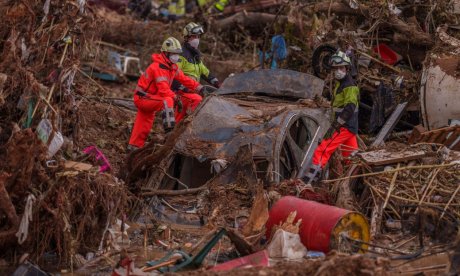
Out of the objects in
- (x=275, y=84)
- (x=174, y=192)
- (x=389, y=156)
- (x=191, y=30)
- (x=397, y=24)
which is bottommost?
(x=174, y=192)

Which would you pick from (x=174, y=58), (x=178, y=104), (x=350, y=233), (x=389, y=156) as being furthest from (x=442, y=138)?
(x=350, y=233)

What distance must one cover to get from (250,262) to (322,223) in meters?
0.98

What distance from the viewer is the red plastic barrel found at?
8852 mm

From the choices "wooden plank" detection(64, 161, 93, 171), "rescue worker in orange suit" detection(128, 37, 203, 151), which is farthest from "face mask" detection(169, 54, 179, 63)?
"wooden plank" detection(64, 161, 93, 171)

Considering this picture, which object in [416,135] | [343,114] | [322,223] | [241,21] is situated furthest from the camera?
[241,21]

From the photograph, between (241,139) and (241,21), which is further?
(241,21)

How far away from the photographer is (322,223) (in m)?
8.93

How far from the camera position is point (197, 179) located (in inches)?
424

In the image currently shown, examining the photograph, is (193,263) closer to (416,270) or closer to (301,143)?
(416,270)

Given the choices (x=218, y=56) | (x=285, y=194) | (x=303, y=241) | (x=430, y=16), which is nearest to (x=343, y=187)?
(x=285, y=194)

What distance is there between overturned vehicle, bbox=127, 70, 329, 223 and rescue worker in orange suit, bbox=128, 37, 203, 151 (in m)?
1.37

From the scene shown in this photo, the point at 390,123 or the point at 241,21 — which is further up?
the point at 241,21

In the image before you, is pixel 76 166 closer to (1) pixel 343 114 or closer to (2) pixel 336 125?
(2) pixel 336 125

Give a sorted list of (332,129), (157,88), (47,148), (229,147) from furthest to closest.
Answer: (157,88), (332,129), (229,147), (47,148)
